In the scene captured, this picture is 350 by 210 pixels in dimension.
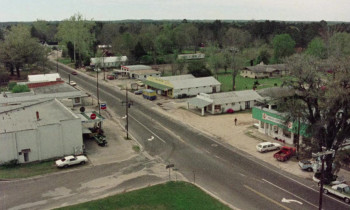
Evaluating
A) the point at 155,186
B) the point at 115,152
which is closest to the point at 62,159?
the point at 115,152

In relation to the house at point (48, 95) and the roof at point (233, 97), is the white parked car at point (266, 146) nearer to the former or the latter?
the roof at point (233, 97)

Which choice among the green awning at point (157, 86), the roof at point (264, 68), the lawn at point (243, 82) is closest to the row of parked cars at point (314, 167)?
the green awning at point (157, 86)

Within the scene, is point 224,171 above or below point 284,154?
below

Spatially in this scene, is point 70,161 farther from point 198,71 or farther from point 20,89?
point 198,71

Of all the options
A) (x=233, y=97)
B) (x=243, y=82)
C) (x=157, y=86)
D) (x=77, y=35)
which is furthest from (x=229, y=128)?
(x=77, y=35)

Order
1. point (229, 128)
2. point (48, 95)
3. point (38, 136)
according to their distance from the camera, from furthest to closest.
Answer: point (48, 95) < point (229, 128) < point (38, 136)

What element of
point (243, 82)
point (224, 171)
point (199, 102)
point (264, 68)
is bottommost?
point (224, 171)
